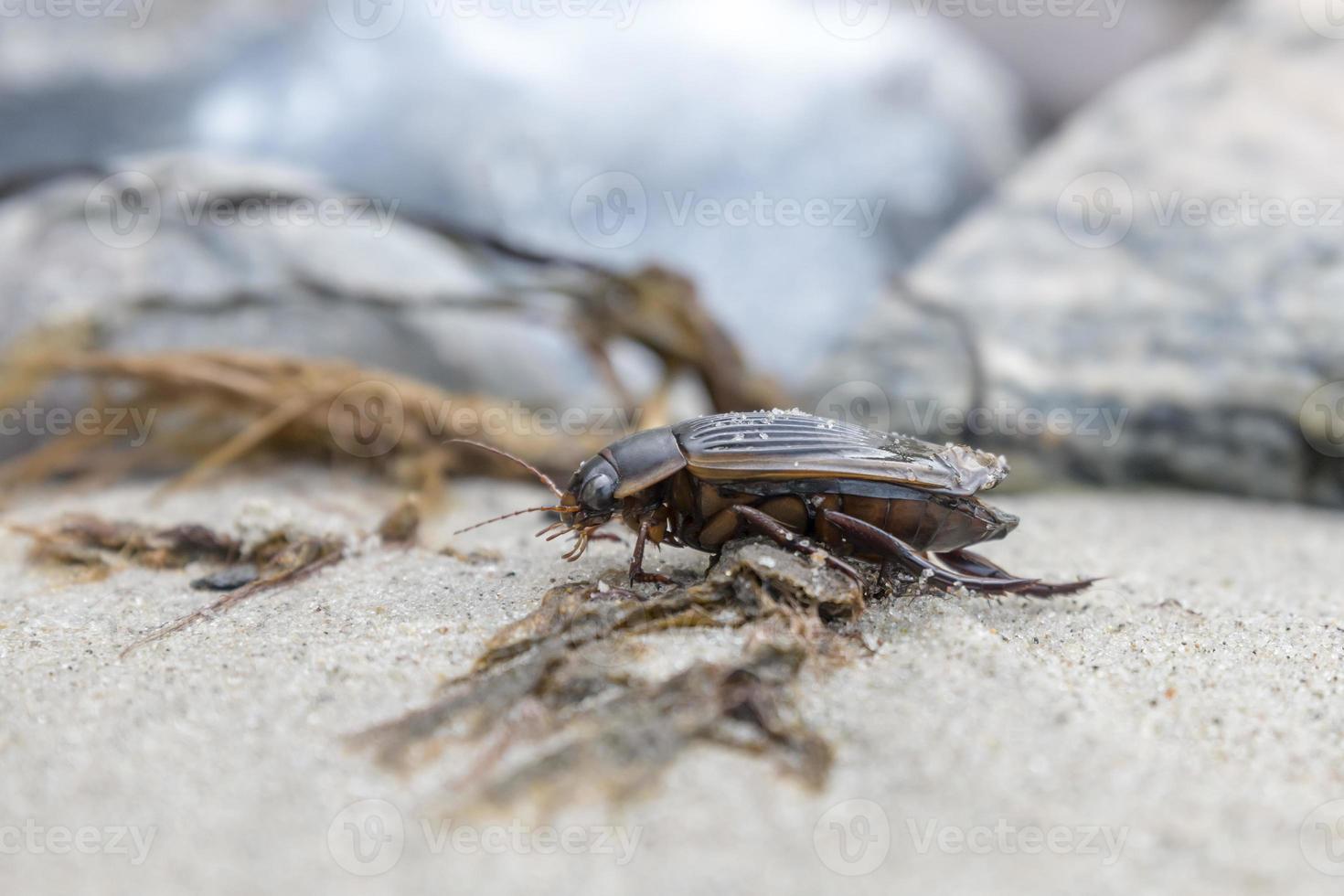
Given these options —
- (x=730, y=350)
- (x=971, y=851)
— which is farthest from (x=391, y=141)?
(x=971, y=851)

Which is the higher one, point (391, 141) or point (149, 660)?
Result: point (391, 141)

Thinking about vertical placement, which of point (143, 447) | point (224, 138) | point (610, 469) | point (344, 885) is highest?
point (224, 138)

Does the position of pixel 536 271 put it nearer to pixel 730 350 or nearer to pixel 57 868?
pixel 730 350
